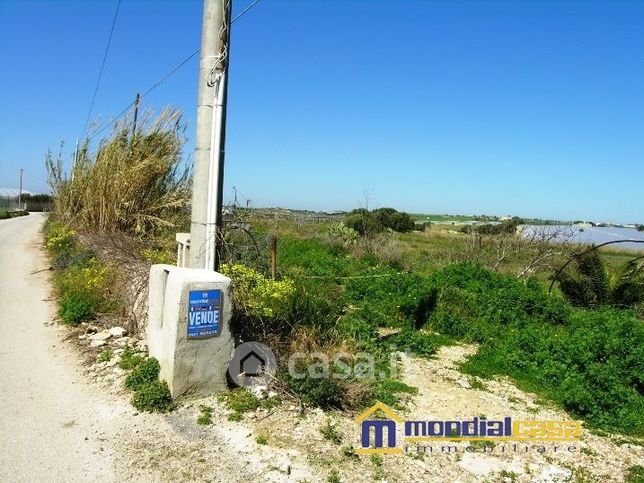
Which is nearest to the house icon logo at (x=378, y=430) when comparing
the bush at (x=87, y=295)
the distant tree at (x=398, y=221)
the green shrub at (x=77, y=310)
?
the bush at (x=87, y=295)

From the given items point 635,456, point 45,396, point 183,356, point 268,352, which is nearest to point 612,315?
point 635,456

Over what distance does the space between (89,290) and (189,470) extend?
4.80 meters

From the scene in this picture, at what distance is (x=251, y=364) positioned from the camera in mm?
5086

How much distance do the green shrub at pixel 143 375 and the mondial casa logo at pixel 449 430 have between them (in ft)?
7.25

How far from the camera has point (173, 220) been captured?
1148cm

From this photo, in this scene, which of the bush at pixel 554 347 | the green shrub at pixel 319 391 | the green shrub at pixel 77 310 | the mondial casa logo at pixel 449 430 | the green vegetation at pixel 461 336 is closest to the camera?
the mondial casa logo at pixel 449 430

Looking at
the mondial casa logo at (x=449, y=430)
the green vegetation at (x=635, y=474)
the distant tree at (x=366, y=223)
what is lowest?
the green vegetation at (x=635, y=474)

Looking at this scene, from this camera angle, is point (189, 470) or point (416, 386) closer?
point (189, 470)

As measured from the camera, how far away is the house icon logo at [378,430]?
403cm

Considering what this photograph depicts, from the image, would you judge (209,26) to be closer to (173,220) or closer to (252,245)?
(252,245)

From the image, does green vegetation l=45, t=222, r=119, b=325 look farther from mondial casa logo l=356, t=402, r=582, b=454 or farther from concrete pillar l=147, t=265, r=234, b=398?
mondial casa logo l=356, t=402, r=582, b=454

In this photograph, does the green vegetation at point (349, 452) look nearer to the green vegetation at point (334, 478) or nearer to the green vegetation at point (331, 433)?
the green vegetation at point (331, 433)

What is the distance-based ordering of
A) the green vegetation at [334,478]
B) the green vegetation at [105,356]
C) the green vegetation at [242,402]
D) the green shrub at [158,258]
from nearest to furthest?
the green vegetation at [334,478] → the green vegetation at [242,402] → the green vegetation at [105,356] → the green shrub at [158,258]

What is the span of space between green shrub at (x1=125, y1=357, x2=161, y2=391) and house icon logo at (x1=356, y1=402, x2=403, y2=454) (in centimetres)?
221
